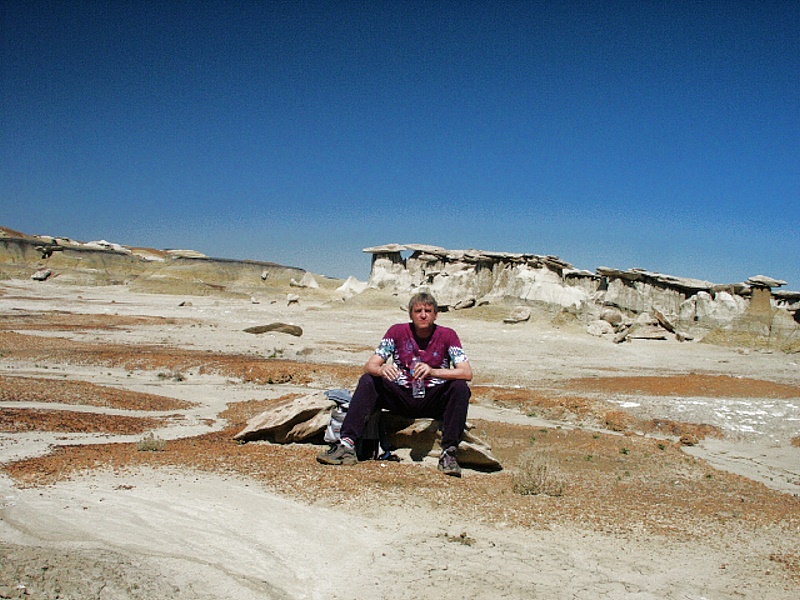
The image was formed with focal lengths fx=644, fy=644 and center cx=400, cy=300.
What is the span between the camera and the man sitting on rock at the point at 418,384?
19.7 feet

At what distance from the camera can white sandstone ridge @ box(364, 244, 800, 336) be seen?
37781 mm

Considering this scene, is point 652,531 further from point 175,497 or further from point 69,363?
point 69,363

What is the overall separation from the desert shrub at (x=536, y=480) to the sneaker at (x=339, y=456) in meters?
1.48

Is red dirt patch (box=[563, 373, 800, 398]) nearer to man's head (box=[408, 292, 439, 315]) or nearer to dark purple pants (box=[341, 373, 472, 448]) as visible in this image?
dark purple pants (box=[341, 373, 472, 448])

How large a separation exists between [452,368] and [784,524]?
3033mm

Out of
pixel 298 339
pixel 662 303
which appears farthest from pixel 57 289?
pixel 662 303

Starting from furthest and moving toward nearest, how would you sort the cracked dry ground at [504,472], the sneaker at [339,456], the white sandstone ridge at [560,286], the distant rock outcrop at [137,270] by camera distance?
the distant rock outcrop at [137,270]
the white sandstone ridge at [560,286]
the sneaker at [339,456]
the cracked dry ground at [504,472]

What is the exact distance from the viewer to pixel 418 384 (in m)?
6.19

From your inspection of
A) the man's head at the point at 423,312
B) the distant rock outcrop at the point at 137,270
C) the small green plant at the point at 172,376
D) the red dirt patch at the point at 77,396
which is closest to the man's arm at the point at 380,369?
the man's head at the point at 423,312

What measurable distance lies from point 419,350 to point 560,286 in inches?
1312

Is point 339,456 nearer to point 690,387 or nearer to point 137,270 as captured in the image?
point 690,387

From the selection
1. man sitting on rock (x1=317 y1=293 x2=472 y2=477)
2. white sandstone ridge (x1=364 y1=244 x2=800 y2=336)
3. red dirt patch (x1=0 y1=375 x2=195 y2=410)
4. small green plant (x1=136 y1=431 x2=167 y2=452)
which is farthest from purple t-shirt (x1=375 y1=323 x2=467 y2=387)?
white sandstone ridge (x1=364 y1=244 x2=800 y2=336)

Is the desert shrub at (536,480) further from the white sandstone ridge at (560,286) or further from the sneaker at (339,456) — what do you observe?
the white sandstone ridge at (560,286)

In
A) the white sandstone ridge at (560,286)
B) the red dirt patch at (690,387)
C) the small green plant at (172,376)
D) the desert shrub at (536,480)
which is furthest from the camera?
the white sandstone ridge at (560,286)
